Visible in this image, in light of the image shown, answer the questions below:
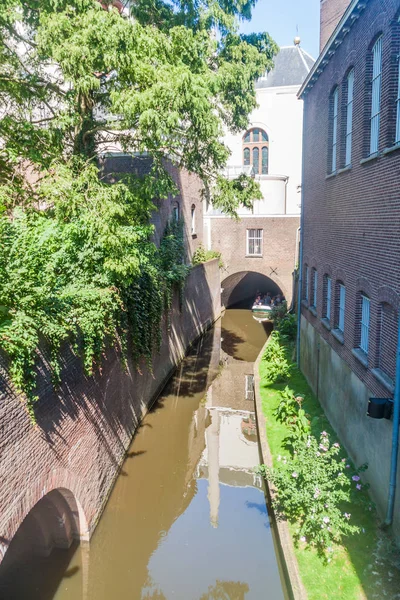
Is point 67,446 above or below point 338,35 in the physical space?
below

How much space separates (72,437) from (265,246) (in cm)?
1989

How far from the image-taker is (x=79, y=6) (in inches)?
329

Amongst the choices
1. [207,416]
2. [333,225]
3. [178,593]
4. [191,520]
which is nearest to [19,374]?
[178,593]

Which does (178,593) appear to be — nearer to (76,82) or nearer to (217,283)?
(76,82)

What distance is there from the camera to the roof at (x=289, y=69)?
31219mm

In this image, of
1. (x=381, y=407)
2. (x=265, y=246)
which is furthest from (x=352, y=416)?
→ (x=265, y=246)

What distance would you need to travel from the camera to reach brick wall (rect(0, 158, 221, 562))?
5238 millimetres

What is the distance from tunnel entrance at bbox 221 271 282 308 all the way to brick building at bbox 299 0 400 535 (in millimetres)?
14805

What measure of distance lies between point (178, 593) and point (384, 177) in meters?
7.21

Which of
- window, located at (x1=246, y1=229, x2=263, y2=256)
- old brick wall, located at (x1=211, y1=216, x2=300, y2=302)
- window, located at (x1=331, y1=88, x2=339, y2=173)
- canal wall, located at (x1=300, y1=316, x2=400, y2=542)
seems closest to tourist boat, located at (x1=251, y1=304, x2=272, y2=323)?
old brick wall, located at (x1=211, y1=216, x2=300, y2=302)

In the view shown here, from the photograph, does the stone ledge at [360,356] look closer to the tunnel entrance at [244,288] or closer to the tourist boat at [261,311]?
the tourist boat at [261,311]

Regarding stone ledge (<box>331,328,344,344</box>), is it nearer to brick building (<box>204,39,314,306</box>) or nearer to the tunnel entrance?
brick building (<box>204,39,314,306</box>)

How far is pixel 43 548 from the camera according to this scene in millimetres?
7223

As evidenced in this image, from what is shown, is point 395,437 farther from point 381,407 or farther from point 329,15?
point 329,15
